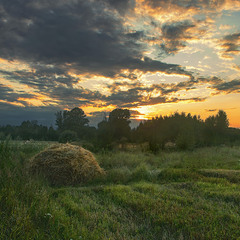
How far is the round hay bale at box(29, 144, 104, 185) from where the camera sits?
341 inches

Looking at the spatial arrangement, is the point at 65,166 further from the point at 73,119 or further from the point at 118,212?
the point at 73,119

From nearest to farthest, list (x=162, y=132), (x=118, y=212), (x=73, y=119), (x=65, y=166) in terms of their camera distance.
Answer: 1. (x=118, y=212)
2. (x=65, y=166)
3. (x=162, y=132)
4. (x=73, y=119)

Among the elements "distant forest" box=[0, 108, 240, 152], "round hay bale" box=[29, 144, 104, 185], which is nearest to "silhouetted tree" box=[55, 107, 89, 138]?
"distant forest" box=[0, 108, 240, 152]

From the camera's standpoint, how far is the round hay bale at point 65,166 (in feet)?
28.4

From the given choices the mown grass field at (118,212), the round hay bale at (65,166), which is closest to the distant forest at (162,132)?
the round hay bale at (65,166)

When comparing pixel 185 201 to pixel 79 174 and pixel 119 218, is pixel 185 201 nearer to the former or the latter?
pixel 119 218

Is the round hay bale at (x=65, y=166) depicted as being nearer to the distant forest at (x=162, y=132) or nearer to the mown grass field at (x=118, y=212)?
the mown grass field at (x=118, y=212)

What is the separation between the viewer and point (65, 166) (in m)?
8.72

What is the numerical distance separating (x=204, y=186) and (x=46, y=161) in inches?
252

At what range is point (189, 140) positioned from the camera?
72.7 feet

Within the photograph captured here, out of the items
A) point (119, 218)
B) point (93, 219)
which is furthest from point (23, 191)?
point (119, 218)

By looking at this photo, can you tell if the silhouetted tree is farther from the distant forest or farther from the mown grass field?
the mown grass field

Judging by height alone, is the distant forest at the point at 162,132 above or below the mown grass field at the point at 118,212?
above

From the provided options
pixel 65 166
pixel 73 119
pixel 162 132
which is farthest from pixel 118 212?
pixel 73 119
